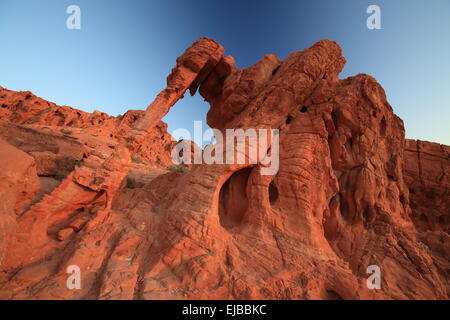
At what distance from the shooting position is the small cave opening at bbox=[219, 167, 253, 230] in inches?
251

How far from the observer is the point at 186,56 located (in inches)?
341

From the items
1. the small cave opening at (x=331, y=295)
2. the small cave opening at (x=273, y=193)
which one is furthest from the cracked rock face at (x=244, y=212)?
the small cave opening at (x=273, y=193)

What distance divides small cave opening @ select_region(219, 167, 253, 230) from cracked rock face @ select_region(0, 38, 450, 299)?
0.13ft

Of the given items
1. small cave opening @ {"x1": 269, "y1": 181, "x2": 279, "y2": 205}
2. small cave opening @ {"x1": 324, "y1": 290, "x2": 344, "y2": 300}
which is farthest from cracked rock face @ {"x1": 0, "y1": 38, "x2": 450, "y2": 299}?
small cave opening @ {"x1": 269, "y1": 181, "x2": 279, "y2": 205}

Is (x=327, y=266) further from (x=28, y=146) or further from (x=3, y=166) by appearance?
(x=28, y=146)

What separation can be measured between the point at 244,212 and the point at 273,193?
4.08ft

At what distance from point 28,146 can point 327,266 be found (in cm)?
1201

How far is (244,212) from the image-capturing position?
6.34 meters

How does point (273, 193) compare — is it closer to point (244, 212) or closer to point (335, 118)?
point (244, 212)

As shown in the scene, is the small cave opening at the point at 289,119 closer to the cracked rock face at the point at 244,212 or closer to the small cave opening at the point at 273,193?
the cracked rock face at the point at 244,212

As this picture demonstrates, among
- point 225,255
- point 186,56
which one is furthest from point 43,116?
point 225,255

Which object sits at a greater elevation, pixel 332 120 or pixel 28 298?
pixel 332 120

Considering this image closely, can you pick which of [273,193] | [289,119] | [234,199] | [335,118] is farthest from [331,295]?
[335,118]

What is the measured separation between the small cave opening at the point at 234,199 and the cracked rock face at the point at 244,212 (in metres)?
0.04
